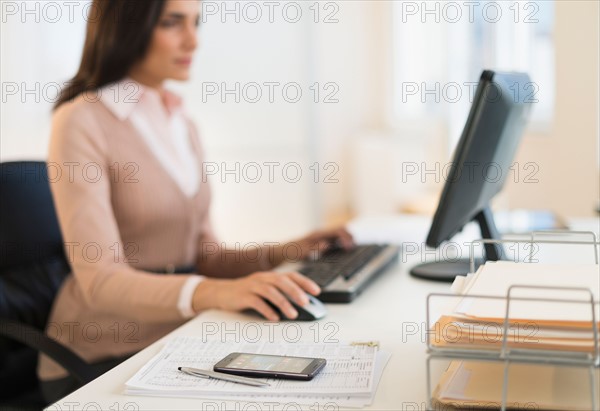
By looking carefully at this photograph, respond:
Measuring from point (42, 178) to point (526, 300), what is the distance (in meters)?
1.25

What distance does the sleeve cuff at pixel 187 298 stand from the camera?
4.53ft

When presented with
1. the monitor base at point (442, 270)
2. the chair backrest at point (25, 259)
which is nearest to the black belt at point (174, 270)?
the chair backrest at point (25, 259)

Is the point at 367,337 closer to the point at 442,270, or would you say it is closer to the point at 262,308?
the point at 262,308

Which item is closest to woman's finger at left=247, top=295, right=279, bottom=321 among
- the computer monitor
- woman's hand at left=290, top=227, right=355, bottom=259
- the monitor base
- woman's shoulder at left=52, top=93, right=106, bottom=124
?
the computer monitor

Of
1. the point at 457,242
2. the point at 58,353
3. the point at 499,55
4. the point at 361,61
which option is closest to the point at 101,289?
the point at 58,353

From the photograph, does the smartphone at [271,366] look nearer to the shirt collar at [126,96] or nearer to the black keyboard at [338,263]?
the black keyboard at [338,263]

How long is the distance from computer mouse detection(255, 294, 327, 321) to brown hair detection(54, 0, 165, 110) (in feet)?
2.47

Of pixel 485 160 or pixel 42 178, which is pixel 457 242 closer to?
pixel 485 160

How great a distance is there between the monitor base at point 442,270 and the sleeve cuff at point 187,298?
45 centimetres

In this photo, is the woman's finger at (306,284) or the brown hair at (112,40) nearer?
the woman's finger at (306,284)

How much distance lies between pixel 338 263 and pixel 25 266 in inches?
26.9

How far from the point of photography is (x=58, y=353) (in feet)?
4.48

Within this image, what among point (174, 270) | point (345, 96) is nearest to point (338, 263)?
point (174, 270)

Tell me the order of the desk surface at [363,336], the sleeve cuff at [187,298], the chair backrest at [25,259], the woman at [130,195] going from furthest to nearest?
1. the chair backrest at [25,259]
2. the woman at [130,195]
3. the sleeve cuff at [187,298]
4. the desk surface at [363,336]
